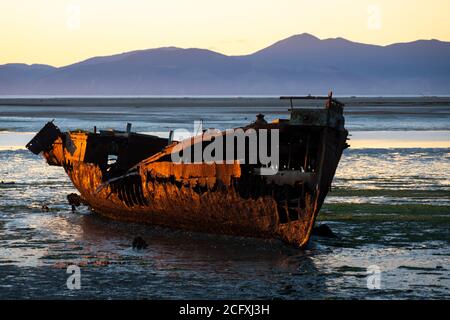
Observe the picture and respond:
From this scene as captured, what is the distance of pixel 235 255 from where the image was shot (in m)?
17.8

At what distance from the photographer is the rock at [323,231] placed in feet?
64.0

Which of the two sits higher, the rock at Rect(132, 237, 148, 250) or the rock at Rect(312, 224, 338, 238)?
the rock at Rect(312, 224, 338, 238)

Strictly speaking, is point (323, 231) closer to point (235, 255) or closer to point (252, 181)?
point (252, 181)

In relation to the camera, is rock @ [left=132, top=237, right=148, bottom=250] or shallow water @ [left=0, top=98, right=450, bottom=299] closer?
shallow water @ [left=0, top=98, right=450, bottom=299]

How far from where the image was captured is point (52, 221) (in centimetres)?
2253

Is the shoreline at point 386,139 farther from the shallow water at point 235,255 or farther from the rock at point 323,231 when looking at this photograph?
the rock at point 323,231

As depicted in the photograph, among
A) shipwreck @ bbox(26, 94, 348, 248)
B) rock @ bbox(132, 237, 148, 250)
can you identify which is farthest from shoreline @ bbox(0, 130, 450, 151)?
rock @ bbox(132, 237, 148, 250)

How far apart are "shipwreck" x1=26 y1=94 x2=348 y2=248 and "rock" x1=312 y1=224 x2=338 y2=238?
1143mm

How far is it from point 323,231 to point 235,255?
259cm

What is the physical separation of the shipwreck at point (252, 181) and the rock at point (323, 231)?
114 centimetres

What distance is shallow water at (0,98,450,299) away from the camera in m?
14.9

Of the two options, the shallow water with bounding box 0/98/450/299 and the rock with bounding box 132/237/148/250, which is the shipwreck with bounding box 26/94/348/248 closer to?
the shallow water with bounding box 0/98/450/299

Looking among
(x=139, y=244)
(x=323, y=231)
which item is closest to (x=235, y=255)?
(x=139, y=244)

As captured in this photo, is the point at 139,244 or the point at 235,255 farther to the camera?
the point at 139,244
